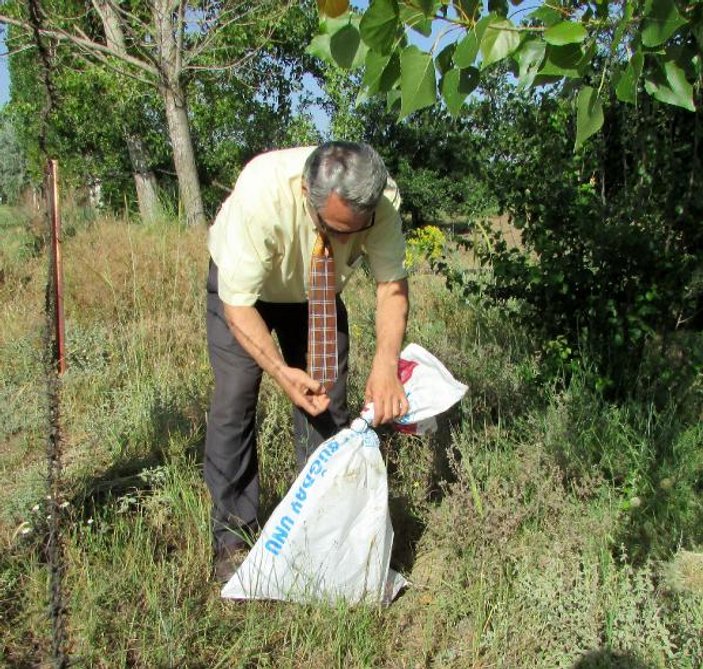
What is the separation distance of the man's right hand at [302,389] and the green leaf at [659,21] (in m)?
1.46

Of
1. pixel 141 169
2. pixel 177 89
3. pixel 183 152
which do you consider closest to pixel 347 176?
pixel 177 89

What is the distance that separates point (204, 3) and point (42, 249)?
11.8 feet

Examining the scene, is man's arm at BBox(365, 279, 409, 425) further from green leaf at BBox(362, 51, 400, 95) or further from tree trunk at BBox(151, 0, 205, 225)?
tree trunk at BBox(151, 0, 205, 225)

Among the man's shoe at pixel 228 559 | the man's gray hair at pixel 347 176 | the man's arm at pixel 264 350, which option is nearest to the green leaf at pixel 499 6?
the man's gray hair at pixel 347 176

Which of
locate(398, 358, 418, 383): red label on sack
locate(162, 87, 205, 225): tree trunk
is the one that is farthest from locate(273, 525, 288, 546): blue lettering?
locate(162, 87, 205, 225): tree trunk

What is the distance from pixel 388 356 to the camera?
269cm

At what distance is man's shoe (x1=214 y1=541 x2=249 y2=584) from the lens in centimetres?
267

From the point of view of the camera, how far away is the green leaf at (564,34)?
4.63 feet

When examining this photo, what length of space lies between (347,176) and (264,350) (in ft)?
2.04

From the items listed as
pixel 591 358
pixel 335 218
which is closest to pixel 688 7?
pixel 335 218

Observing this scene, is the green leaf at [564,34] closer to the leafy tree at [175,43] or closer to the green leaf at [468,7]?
the green leaf at [468,7]

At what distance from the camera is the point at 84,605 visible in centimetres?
234

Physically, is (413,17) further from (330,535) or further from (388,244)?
(330,535)

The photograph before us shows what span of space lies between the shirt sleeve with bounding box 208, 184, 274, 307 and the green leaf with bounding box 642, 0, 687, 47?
4.37 feet
